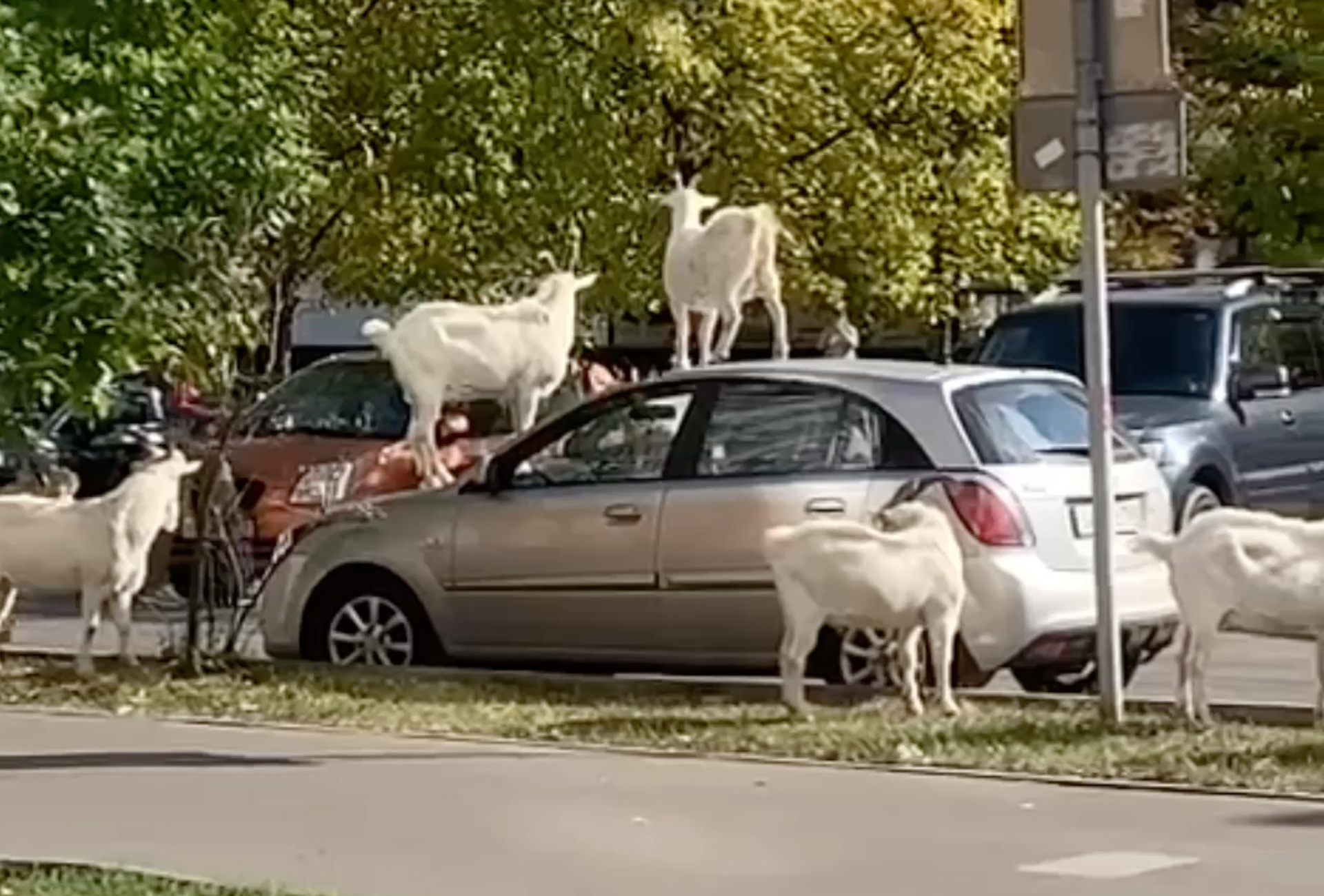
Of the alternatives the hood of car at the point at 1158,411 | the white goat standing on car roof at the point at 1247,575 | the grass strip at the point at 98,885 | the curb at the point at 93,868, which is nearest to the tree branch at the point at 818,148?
the hood of car at the point at 1158,411

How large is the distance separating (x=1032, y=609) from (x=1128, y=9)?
2740mm

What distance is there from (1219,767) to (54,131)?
17.5 ft

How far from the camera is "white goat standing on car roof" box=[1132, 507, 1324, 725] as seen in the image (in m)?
12.4

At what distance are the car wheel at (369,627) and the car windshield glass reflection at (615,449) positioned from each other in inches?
38.7

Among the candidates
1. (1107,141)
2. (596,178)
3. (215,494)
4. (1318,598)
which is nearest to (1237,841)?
(1318,598)

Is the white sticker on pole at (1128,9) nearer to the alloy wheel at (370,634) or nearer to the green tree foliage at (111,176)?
the green tree foliage at (111,176)

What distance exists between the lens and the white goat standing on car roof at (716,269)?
17250mm

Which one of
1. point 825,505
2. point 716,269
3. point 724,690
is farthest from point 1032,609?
point 716,269

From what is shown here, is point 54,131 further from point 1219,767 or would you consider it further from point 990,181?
point 990,181

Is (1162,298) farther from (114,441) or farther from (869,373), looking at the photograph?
(114,441)

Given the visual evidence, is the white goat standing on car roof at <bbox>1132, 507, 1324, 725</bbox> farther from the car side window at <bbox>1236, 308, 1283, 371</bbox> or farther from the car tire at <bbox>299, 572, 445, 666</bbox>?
the car side window at <bbox>1236, 308, 1283, 371</bbox>

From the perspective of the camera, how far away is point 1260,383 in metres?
19.9

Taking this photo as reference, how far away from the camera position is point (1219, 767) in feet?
38.0

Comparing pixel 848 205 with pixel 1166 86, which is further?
pixel 848 205
